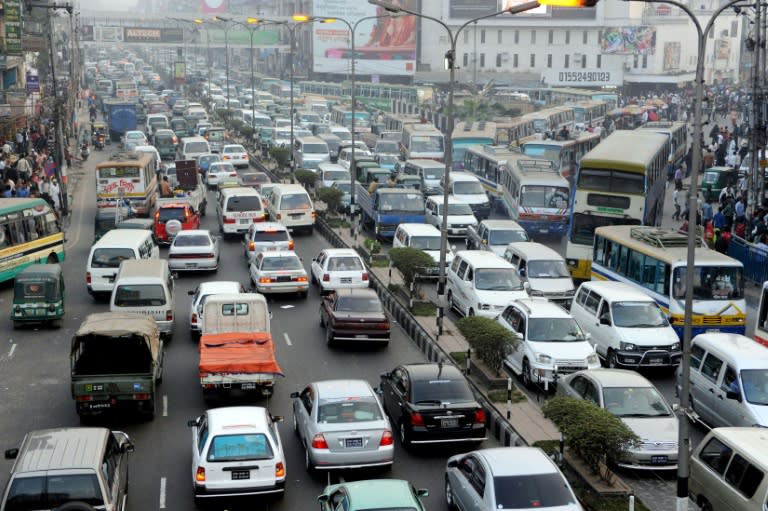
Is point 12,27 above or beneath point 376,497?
above

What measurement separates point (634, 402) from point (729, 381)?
1972 millimetres

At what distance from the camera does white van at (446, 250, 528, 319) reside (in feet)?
86.7

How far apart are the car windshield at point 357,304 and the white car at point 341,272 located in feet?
12.9

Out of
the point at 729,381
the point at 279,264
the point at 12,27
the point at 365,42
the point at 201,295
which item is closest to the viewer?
the point at 729,381

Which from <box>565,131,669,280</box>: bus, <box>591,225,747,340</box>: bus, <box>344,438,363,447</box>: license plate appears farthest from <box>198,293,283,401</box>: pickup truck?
<box>565,131,669,280</box>: bus

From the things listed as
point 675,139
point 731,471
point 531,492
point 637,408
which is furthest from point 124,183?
Answer: point 731,471

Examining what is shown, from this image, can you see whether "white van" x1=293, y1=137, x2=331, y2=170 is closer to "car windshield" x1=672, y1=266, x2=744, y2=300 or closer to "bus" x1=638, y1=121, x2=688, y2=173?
"bus" x1=638, y1=121, x2=688, y2=173

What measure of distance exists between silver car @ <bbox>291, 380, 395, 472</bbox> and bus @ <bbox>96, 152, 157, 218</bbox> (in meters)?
26.9

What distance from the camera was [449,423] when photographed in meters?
17.8

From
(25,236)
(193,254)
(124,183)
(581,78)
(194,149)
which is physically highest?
(581,78)

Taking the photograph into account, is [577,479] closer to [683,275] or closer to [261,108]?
[683,275]

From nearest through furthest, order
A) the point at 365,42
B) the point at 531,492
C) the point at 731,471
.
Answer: the point at 531,492, the point at 731,471, the point at 365,42

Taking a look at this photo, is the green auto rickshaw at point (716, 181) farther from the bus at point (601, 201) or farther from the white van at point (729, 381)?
the white van at point (729, 381)

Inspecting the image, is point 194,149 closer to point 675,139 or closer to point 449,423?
point 675,139
